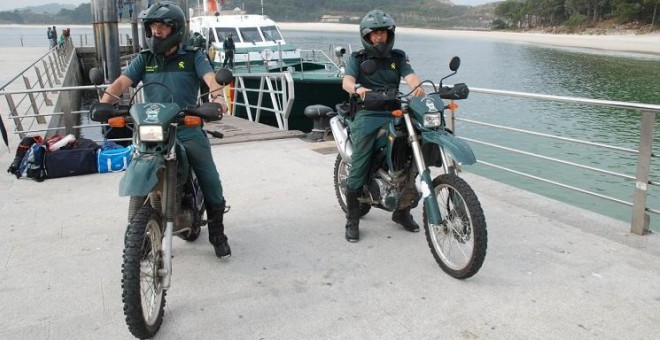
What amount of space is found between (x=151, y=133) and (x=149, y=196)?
19.4 inches

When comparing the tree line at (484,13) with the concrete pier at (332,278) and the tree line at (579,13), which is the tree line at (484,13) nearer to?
the tree line at (579,13)

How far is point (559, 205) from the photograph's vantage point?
17.6 ft

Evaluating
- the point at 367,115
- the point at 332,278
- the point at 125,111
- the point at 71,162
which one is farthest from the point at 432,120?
the point at 71,162

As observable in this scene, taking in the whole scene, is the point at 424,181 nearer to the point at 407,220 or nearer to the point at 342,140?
the point at 407,220

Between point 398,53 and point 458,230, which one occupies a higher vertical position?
point 398,53

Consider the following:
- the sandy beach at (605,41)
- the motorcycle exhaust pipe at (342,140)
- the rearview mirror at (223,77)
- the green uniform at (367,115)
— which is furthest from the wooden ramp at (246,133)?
the sandy beach at (605,41)

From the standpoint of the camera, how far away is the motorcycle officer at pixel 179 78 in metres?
3.83

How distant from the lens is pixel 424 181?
12.8 ft

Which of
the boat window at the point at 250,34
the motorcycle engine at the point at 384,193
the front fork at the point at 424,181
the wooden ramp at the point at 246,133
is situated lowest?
the wooden ramp at the point at 246,133

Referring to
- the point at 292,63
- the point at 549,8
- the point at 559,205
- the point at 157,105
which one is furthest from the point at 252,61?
the point at 549,8

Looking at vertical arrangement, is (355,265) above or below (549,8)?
below

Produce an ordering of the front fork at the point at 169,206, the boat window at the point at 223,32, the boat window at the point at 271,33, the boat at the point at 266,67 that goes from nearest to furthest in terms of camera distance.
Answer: the front fork at the point at 169,206
the boat at the point at 266,67
the boat window at the point at 223,32
the boat window at the point at 271,33

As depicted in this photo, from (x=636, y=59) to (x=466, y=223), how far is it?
47.5 m

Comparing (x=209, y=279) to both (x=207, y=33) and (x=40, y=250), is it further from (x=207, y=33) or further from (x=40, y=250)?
(x=207, y=33)
